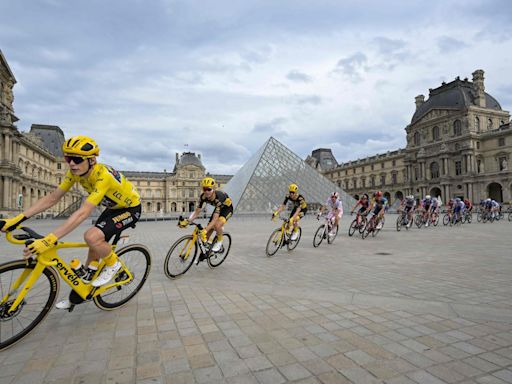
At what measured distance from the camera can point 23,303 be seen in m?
2.73

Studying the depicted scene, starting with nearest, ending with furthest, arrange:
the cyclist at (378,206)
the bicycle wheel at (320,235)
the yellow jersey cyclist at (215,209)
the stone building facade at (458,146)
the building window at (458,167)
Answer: the yellow jersey cyclist at (215,209), the bicycle wheel at (320,235), the cyclist at (378,206), the stone building facade at (458,146), the building window at (458,167)

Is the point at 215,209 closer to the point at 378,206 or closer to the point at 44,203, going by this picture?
the point at 44,203

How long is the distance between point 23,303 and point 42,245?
60cm

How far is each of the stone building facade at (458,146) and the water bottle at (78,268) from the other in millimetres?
56039

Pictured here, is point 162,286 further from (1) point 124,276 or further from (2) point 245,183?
(2) point 245,183

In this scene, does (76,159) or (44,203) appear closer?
(76,159)

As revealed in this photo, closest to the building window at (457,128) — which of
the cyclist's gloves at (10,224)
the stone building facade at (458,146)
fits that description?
the stone building facade at (458,146)

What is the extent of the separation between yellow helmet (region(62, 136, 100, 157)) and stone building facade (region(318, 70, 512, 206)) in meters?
56.0

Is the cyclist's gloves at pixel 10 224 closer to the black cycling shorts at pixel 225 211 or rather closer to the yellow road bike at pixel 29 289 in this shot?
the yellow road bike at pixel 29 289

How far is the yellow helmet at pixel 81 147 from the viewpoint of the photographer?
9.75 ft

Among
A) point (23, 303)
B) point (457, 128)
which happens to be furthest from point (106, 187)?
point (457, 128)

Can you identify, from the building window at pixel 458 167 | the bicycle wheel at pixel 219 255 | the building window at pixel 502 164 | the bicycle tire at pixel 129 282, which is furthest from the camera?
the building window at pixel 458 167

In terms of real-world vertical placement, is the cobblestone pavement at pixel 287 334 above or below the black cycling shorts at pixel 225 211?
below

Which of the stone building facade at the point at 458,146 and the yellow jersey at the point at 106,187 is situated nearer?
the yellow jersey at the point at 106,187
